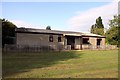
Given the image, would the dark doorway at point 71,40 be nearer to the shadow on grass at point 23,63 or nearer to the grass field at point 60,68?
the shadow on grass at point 23,63

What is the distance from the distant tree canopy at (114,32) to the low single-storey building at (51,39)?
490 cm

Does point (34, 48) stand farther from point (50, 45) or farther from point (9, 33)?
point (9, 33)

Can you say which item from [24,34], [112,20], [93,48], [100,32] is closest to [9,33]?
[24,34]

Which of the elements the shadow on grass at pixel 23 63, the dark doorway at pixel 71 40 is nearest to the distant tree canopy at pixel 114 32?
the dark doorway at pixel 71 40

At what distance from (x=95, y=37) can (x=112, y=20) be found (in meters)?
8.48

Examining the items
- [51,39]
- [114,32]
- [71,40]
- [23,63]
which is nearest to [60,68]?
[23,63]

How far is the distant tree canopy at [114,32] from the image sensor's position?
191ft

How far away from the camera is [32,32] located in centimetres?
4341

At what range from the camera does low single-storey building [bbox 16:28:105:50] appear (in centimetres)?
4259

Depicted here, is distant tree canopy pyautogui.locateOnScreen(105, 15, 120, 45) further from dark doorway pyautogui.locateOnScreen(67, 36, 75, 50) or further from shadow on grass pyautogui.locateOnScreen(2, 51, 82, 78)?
shadow on grass pyautogui.locateOnScreen(2, 51, 82, 78)

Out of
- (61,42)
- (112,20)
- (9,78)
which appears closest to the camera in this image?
(9,78)

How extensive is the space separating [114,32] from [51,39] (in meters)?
18.4

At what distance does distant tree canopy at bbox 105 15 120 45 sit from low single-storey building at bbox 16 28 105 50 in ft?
16.1

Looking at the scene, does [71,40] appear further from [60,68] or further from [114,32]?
[60,68]
